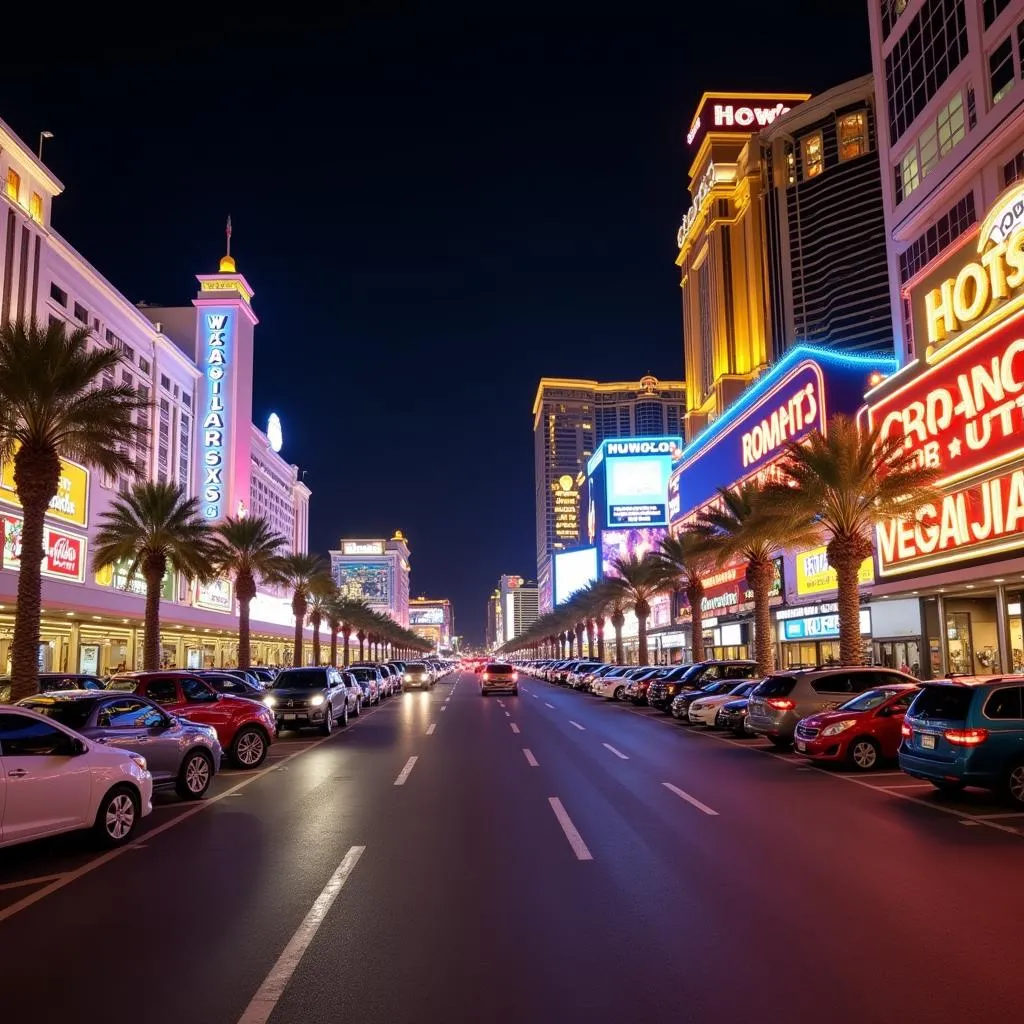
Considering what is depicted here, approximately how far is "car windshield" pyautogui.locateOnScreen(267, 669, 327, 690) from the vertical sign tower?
168ft

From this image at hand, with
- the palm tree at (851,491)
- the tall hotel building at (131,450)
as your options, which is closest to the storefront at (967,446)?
the palm tree at (851,491)

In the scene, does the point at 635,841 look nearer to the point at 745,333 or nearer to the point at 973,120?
the point at 973,120

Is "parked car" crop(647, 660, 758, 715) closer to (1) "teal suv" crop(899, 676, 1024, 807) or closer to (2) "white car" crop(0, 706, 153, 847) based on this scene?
(1) "teal suv" crop(899, 676, 1024, 807)

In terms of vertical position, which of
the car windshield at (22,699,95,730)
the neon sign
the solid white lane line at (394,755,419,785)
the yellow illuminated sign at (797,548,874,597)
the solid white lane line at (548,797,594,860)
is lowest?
the solid white lane line at (394,755,419,785)

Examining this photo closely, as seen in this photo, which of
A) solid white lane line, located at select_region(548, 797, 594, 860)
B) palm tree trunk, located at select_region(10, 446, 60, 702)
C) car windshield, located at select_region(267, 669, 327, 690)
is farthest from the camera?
car windshield, located at select_region(267, 669, 327, 690)

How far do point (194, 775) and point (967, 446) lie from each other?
985 inches

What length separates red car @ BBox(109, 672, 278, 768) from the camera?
1608cm

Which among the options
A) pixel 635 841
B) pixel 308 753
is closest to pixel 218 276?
pixel 308 753

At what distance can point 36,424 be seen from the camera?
20.4m

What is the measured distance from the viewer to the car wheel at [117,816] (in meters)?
9.45

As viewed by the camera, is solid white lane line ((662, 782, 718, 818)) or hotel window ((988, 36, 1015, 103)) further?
hotel window ((988, 36, 1015, 103))

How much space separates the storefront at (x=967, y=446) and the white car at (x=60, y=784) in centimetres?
2325

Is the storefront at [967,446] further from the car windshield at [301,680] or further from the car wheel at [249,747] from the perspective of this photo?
the car wheel at [249,747]

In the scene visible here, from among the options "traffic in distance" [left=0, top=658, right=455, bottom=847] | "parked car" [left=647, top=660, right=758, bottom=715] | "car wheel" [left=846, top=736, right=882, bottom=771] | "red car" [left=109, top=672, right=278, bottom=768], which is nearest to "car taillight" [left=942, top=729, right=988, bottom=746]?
"car wheel" [left=846, top=736, right=882, bottom=771]
